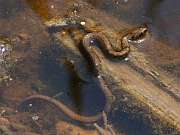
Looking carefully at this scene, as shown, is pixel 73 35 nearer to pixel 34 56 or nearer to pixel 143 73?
pixel 34 56

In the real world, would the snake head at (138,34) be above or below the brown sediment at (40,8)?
below

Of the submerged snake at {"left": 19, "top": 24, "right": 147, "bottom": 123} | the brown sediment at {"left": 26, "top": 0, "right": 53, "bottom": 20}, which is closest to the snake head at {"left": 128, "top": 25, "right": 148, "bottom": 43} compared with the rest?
the submerged snake at {"left": 19, "top": 24, "right": 147, "bottom": 123}

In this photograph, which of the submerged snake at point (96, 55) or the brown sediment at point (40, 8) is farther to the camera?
the brown sediment at point (40, 8)

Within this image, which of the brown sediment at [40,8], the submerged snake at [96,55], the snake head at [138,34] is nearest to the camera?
the submerged snake at [96,55]

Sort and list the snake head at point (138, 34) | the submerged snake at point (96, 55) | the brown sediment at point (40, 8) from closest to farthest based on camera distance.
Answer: the submerged snake at point (96, 55) → the snake head at point (138, 34) → the brown sediment at point (40, 8)

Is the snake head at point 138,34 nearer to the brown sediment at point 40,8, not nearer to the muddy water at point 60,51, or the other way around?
the muddy water at point 60,51

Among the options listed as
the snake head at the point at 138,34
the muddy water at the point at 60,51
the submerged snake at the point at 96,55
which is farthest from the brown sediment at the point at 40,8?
the snake head at the point at 138,34
